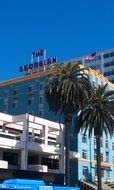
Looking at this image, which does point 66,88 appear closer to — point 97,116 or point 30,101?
point 97,116

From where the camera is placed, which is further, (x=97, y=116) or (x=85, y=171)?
(x=85, y=171)

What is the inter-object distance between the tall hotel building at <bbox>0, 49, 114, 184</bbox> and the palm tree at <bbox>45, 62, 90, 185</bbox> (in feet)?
64.4

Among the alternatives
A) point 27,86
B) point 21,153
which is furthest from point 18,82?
point 21,153

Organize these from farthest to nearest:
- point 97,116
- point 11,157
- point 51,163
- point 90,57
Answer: point 90,57, point 51,163, point 11,157, point 97,116

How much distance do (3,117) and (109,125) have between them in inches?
773

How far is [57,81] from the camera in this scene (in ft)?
219

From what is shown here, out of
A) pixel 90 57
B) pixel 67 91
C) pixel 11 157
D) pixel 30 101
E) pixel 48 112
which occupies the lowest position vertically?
pixel 11 157

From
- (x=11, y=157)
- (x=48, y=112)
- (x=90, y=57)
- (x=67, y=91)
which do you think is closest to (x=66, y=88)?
(x=67, y=91)

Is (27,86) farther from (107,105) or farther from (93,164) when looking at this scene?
(107,105)

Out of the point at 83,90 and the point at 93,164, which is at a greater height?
the point at 83,90

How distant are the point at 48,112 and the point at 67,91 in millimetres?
32881

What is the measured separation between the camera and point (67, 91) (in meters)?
64.6

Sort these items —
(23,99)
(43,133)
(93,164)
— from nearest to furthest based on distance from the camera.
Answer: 1. (43,133)
2. (93,164)
3. (23,99)

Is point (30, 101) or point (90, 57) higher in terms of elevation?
point (90, 57)
